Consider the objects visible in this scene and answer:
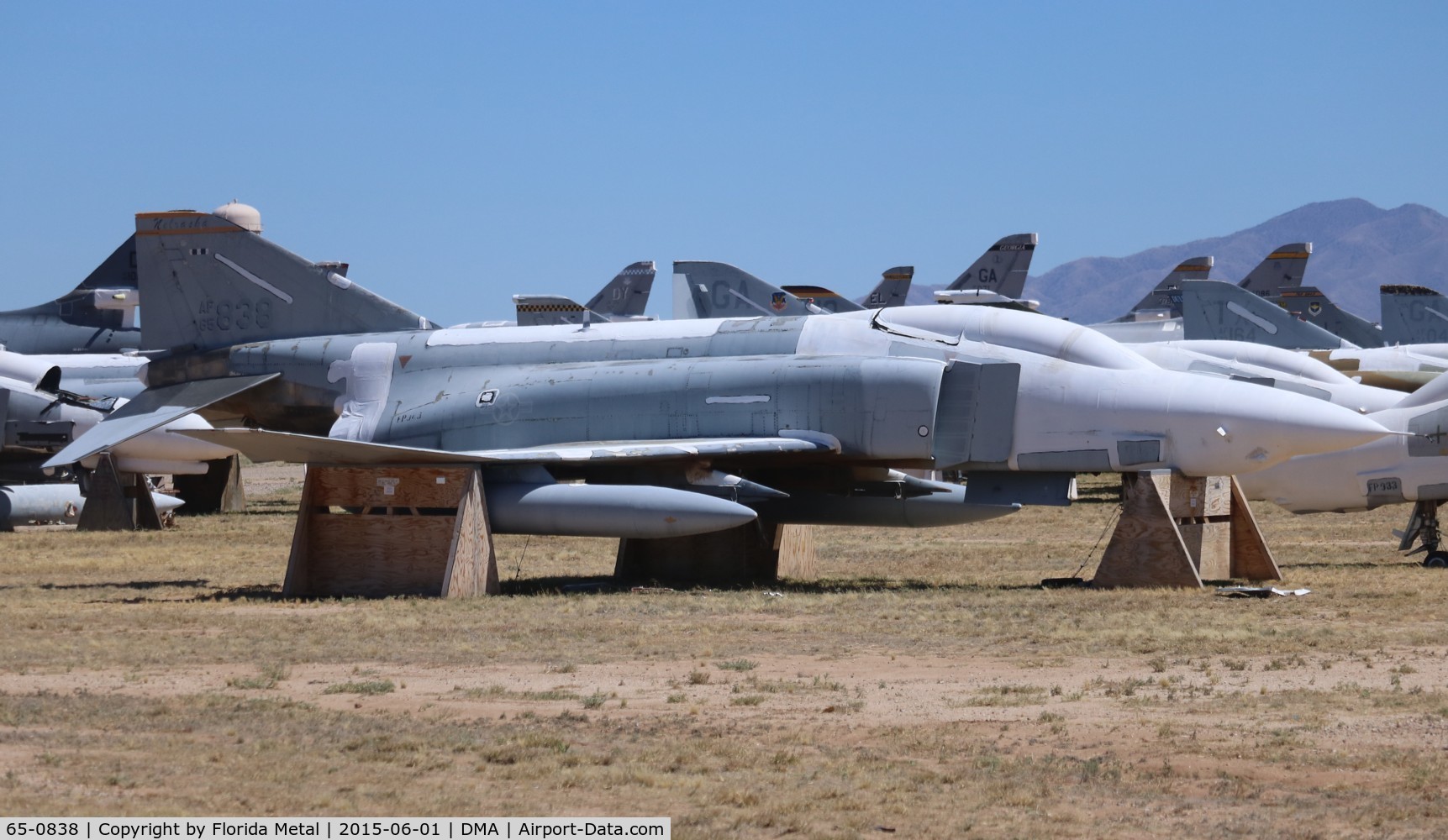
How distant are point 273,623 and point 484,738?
6.63 metres

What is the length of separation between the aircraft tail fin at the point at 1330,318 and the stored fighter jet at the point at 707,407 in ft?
119

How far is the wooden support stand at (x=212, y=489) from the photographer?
3531 centimetres

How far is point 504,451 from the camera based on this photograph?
61.1 ft

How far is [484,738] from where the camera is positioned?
9500 mm

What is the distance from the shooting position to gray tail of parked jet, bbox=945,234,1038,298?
54656 millimetres

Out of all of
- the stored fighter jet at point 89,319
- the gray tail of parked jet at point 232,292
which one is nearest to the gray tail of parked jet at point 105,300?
the stored fighter jet at point 89,319

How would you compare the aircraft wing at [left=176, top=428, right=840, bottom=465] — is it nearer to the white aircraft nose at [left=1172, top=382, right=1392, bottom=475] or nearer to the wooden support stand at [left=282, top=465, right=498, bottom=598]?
the wooden support stand at [left=282, top=465, right=498, bottom=598]

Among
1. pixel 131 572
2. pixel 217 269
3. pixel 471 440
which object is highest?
pixel 217 269

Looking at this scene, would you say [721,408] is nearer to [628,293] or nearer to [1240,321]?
[1240,321]

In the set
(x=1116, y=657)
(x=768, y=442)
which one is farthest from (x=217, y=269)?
(x=1116, y=657)

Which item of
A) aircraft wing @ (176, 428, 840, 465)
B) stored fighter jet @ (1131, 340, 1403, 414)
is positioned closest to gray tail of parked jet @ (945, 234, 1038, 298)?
stored fighter jet @ (1131, 340, 1403, 414)

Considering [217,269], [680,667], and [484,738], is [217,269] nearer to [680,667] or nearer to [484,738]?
[680,667]

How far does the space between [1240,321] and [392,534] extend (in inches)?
1245
